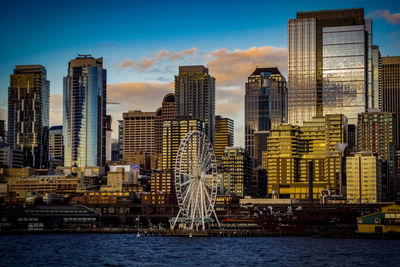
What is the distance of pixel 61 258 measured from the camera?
149750 mm

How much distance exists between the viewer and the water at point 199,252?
142 metres

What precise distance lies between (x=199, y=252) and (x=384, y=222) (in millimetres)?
54125

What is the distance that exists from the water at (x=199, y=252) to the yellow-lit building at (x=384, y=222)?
5.11 metres

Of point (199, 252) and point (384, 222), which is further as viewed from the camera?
point (384, 222)

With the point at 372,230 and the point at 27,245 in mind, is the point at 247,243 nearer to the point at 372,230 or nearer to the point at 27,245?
the point at 372,230

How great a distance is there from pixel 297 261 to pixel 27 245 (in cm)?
7050

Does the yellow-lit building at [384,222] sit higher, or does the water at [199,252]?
the yellow-lit building at [384,222]

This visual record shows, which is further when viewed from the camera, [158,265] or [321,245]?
[321,245]

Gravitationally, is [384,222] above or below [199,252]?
above

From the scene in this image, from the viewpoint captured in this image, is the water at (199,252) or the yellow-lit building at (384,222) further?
the yellow-lit building at (384,222)

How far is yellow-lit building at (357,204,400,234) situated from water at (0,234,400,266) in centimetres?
511

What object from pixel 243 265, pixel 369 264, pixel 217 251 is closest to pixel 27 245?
pixel 217 251

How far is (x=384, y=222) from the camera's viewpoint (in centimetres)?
18812

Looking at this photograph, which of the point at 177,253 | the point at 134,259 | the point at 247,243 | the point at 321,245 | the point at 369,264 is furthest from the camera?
the point at 247,243
